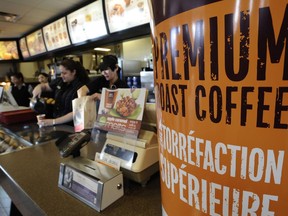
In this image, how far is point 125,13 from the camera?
2859 millimetres

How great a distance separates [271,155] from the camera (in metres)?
0.31

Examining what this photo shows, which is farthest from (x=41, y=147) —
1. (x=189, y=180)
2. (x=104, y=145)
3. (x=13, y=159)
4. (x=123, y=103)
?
(x=189, y=180)

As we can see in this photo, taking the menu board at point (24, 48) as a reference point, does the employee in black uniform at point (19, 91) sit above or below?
A: below

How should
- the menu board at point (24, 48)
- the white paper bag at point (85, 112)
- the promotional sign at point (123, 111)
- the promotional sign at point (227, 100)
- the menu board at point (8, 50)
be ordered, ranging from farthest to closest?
the menu board at point (8, 50) → the menu board at point (24, 48) → the white paper bag at point (85, 112) → the promotional sign at point (123, 111) → the promotional sign at point (227, 100)

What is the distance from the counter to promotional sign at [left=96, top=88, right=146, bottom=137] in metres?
0.22

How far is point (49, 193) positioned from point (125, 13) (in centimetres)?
264

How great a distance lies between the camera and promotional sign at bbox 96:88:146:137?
0.80 metres

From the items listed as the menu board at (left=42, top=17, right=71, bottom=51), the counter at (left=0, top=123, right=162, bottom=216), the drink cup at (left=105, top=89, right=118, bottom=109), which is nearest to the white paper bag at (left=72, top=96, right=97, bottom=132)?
the counter at (left=0, top=123, right=162, bottom=216)

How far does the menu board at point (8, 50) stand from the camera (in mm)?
6049

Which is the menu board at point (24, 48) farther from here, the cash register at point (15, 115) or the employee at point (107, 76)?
the employee at point (107, 76)

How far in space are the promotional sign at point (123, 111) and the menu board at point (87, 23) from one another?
270 centimetres

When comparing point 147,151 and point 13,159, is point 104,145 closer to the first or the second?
point 147,151

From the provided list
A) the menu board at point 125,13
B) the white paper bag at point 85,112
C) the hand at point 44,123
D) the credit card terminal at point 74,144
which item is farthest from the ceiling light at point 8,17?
the credit card terminal at point 74,144

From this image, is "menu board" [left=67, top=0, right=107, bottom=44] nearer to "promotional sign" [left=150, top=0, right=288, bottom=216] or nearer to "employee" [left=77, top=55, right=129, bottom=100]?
"employee" [left=77, top=55, right=129, bottom=100]
